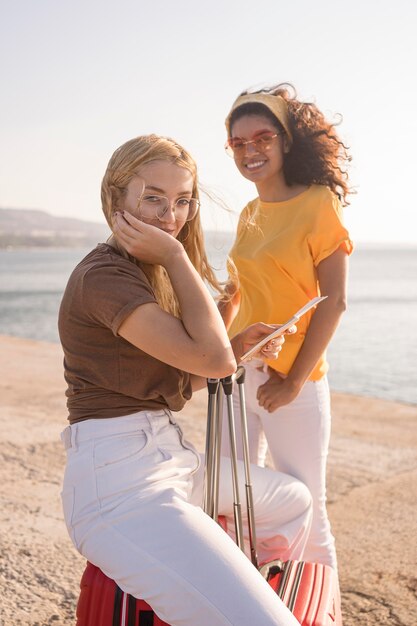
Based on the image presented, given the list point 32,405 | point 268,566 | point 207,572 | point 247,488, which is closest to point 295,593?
point 268,566

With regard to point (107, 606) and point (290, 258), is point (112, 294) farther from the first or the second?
point (290, 258)

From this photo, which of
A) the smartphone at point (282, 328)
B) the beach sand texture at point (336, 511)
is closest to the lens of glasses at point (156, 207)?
the smartphone at point (282, 328)

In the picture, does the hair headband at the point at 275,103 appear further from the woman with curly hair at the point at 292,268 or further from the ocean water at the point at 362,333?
the ocean water at the point at 362,333

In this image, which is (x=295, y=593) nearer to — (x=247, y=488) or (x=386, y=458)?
(x=247, y=488)

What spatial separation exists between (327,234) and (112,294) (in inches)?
44.3

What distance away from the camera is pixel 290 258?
2836 mm

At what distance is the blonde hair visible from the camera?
214 centimetres

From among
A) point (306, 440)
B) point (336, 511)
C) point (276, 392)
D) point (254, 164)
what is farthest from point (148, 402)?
point (336, 511)

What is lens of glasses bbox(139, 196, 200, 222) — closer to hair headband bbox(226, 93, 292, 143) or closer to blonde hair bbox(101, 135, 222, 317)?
blonde hair bbox(101, 135, 222, 317)

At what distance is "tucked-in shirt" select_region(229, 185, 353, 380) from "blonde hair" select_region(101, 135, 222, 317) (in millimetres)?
576

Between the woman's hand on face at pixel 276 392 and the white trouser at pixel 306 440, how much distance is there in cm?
4

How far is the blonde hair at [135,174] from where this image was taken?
2.14 meters

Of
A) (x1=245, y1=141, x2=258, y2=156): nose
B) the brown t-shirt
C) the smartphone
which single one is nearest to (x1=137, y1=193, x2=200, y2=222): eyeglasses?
the brown t-shirt

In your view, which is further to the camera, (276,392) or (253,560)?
(276,392)
